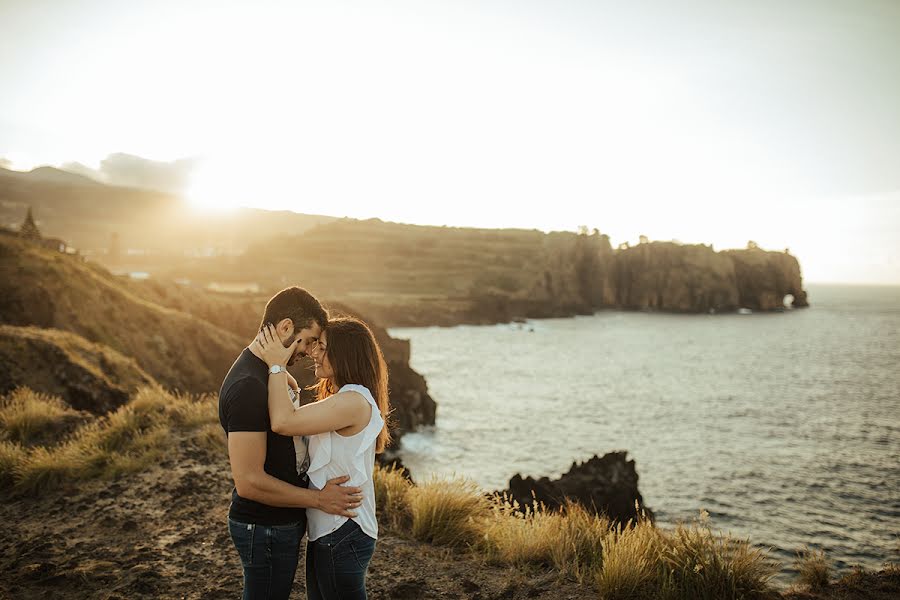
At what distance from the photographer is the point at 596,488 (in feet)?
43.8

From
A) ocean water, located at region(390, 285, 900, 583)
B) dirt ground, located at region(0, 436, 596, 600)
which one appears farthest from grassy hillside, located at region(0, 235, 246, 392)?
dirt ground, located at region(0, 436, 596, 600)

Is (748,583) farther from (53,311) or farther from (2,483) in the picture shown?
(53,311)

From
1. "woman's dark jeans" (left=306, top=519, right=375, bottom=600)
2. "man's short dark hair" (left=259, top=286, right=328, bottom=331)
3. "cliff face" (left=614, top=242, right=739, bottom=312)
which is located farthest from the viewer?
"cliff face" (left=614, top=242, right=739, bottom=312)

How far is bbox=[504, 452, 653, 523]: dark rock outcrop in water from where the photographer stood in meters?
12.8

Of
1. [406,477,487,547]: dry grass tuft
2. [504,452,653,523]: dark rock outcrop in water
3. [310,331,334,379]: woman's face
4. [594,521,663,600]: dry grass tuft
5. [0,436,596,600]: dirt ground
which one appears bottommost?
[504,452,653,523]: dark rock outcrop in water

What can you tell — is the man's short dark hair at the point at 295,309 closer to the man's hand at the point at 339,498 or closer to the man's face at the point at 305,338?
the man's face at the point at 305,338

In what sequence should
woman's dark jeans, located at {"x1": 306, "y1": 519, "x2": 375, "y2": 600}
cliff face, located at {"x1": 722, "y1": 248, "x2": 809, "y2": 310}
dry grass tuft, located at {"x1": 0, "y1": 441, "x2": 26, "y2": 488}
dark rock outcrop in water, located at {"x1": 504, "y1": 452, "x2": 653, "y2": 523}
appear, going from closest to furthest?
1. woman's dark jeans, located at {"x1": 306, "y1": 519, "x2": 375, "y2": 600}
2. dry grass tuft, located at {"x1": 0, "y1": 441, "x2": 26, "y2": 488}
3. dark rock outcrop in water, located at {"x1": 504, "y1": 452, "x2": 653, "y2": 523}
4. cliff face, located at {"x1": 722, "y1": 248, "x2": 809, "y2": 310}

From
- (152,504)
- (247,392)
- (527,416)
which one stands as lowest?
(527,416)

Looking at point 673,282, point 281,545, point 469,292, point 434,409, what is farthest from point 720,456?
point 673,282

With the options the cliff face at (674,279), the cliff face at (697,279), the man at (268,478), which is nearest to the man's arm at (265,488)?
the man at (268,478)

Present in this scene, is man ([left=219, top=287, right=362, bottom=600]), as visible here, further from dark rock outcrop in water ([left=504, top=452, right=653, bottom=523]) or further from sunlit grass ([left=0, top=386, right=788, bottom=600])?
dark rock outcrop in water ([left=504, top=452, right=653, bottom=523])

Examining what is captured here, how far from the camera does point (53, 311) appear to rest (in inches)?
642

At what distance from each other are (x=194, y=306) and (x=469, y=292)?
83.7 m

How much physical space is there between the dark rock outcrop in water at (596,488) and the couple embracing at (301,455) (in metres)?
10.2
